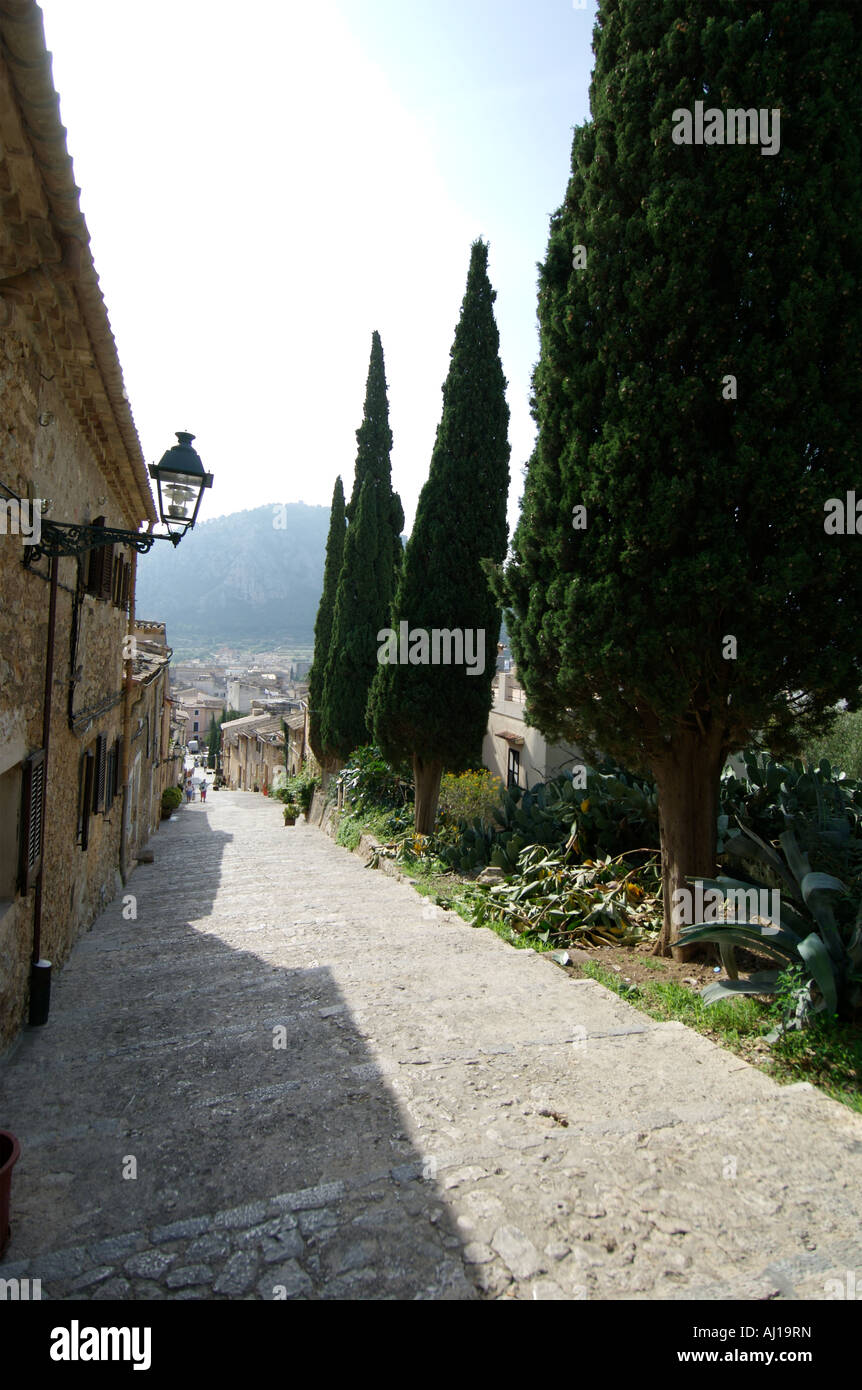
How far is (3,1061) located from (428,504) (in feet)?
31.7

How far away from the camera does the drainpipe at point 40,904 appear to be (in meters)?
4.96

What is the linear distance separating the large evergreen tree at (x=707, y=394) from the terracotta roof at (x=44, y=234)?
3766mm

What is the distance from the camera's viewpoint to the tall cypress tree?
2238cm

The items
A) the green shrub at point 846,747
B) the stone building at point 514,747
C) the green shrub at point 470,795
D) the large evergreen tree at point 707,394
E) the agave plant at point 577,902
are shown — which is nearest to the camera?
the large evergreen tree at point 707,394

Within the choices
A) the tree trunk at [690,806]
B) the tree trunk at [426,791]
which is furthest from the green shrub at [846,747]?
the tree trunk at [690,806]

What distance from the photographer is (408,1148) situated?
11.1 ft

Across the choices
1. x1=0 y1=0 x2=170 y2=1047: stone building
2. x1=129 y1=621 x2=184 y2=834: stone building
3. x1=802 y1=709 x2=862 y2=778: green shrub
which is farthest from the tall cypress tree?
x1=0 y1=0 x2=170 y2=1047: stone building

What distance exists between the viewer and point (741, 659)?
5344mm

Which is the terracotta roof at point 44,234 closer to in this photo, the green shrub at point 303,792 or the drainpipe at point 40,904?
the drainpipe at point 40,904

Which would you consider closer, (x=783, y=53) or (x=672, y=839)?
(x=783, y=53)

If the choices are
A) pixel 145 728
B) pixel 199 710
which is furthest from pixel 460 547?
pixel 199 710

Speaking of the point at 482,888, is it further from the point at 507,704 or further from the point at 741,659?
the point at 507,704

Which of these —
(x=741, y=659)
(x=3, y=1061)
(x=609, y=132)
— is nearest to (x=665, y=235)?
(x=609, y=132)

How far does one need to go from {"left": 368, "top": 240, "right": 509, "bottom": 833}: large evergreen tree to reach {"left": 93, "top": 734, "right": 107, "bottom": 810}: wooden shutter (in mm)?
4713
